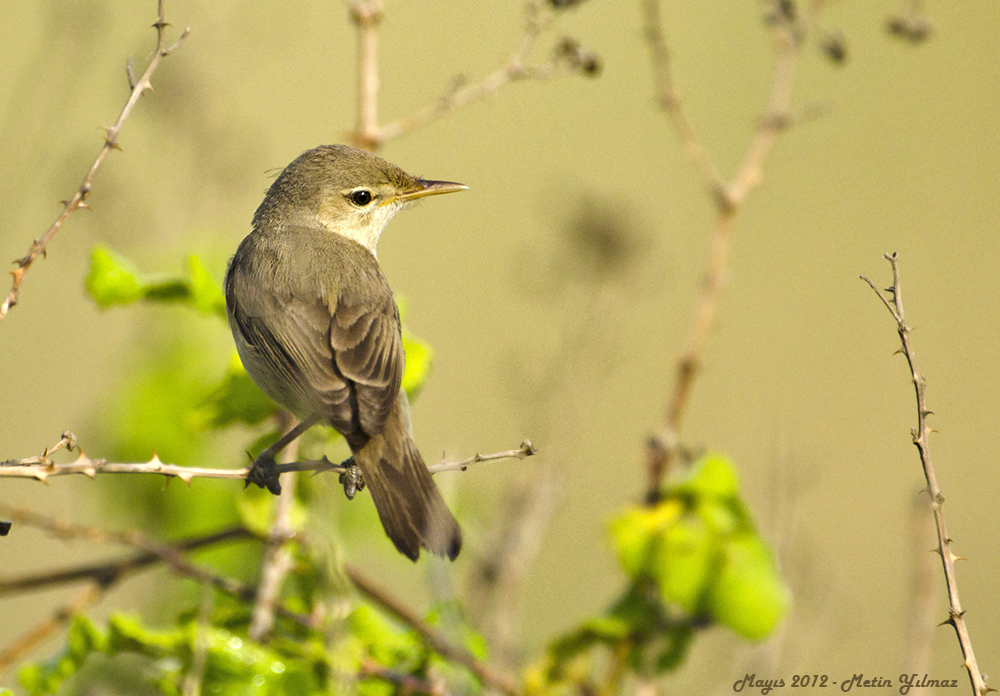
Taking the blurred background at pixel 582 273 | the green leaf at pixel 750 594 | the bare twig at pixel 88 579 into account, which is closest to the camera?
Answer: the bare twig at pixel 88 579

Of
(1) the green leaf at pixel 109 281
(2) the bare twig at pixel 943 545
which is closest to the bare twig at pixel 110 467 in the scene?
(1) the green leaf at pixel 109 281

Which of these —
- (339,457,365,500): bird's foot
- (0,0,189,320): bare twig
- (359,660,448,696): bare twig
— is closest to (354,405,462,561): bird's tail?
(339,457,365,500): bird's foot

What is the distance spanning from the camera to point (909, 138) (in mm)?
7262

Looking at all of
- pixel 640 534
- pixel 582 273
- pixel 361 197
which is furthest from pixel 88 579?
pixel 582 273

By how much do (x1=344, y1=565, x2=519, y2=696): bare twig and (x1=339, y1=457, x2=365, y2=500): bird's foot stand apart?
334 mm

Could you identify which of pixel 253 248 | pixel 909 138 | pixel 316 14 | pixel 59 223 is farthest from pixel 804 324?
pixel 59 223

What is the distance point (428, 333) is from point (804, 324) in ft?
8.17

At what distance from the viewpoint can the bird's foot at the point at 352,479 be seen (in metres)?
2.82

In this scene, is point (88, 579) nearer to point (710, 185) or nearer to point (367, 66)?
point (367, 66)

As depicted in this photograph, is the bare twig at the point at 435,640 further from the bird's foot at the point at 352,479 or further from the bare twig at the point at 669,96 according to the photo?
the bare twig at the point at 669,96

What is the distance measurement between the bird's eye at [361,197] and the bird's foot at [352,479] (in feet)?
3.83

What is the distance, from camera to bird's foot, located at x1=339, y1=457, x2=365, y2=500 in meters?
2.82

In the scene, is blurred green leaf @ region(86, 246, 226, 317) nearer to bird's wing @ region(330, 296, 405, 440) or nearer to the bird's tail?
bird's wing @ region(330, 296, 405, 440)

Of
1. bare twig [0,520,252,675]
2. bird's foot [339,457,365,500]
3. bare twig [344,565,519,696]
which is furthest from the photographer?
bird's foot [339,457,365,500]
